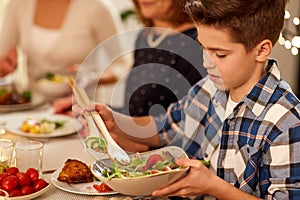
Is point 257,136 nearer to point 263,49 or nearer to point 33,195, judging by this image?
point 263,49

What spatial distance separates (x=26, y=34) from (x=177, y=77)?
1.15 m

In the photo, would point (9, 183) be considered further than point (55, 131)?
No

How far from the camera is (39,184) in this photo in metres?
1.54

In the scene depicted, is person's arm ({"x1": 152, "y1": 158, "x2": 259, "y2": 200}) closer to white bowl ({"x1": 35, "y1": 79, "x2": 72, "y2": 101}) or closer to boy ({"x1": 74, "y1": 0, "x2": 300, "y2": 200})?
boy ({"x1": 74, "y1": 0, "x2": 300, "y2": 200})

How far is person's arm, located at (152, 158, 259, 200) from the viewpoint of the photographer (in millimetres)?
1460

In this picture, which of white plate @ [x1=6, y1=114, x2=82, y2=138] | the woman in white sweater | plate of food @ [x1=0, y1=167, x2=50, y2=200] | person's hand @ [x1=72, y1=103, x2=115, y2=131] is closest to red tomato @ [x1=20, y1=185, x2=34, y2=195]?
plate of food @ [x1=0, y1=167, x2=50, y2=200]

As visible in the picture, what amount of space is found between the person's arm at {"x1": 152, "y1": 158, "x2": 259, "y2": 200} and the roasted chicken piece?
27 cm

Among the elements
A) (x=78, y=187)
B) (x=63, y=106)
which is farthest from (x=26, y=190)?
(x=63, y=106)

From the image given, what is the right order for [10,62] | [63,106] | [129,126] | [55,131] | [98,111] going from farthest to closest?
[10,62] → [63,106] → [55,131] → [129,126] → [98,111]

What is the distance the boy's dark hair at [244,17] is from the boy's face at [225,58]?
0.06 ft

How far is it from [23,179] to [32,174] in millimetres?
40

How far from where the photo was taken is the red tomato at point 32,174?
155 cm

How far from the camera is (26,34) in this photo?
294 centimetres

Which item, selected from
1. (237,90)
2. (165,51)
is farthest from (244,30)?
(165,51)
